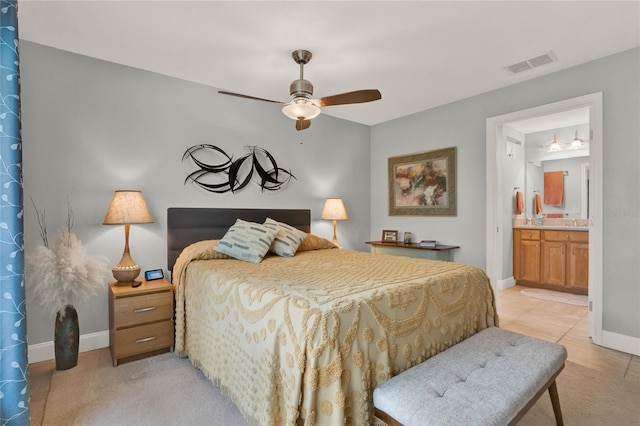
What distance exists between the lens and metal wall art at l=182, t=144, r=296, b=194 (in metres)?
3.34

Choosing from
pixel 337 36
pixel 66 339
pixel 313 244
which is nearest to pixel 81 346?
pixel 66 339

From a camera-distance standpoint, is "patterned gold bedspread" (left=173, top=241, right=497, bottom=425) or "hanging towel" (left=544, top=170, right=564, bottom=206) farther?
"hanging towel" (left=544, top=170, right=564, bottom=206)

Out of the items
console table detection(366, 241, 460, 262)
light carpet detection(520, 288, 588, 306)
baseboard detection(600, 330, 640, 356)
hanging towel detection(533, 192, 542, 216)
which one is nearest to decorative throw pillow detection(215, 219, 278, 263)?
console table detection(366, 241, 460, 262)

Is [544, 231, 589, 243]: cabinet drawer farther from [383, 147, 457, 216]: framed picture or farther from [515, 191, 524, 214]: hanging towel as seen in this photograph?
[383, 147, 457, 216]: framed picture

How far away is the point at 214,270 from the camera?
232 centimetres

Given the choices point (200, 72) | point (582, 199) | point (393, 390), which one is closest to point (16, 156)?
point (200, 72)

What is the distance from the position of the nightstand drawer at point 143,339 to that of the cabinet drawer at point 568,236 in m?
5.10

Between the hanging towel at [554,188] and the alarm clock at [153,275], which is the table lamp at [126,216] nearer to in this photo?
the alarm clock at [153,275]

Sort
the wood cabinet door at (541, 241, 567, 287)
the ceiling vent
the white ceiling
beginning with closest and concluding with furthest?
the white ceiling < the ceiling vent < the wood cabinet door at (541, 241, 567, 287)

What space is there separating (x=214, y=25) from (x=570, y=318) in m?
4.54

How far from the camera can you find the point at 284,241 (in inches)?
125

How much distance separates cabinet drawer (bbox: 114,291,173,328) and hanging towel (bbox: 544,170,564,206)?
5830 millimetres

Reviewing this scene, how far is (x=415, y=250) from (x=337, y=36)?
8.71 ft

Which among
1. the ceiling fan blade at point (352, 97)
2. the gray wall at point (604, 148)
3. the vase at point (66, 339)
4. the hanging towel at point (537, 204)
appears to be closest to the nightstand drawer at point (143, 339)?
the vase at point (66, 339)
